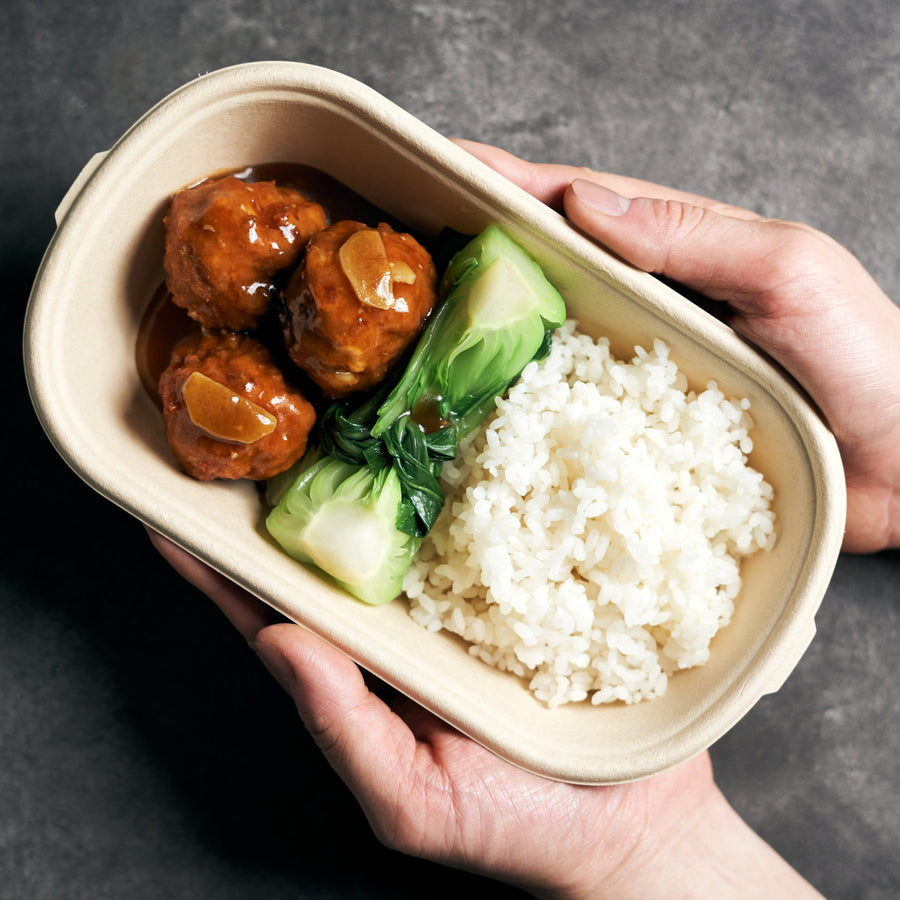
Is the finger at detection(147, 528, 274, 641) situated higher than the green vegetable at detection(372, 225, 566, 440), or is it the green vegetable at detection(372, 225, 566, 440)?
the green vegetable at detection(372, 225, 566, 440)

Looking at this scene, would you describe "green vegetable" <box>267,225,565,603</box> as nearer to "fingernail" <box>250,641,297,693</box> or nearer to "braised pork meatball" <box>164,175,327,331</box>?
"fingernail" <box>250,641,297,693</box>

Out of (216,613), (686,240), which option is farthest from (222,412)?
(686,240)

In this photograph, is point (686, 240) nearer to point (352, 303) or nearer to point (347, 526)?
point (352, 303)

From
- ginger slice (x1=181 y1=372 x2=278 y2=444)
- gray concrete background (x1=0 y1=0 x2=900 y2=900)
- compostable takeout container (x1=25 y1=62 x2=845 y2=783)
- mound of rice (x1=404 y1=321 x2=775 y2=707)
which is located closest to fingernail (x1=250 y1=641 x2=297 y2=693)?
compostable takeout container (x1=25 y1=62 x2=845 y2=783)

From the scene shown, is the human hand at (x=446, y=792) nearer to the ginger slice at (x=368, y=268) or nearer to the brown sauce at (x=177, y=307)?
the brown sauce at (x=177, y=307)

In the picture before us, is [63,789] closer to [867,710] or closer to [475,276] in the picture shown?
[475,276]
